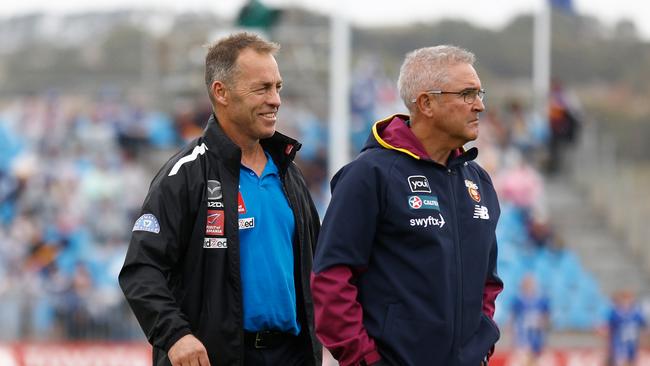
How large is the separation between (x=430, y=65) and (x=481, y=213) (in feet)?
1.96

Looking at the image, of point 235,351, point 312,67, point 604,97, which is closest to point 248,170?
point 235,351

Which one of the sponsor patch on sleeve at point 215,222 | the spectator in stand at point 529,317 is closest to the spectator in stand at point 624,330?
the spectator in stand at point 529,317

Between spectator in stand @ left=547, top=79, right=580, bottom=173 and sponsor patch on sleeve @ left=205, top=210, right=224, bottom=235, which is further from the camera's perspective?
spectator in stand @ left=547, top=79, right=580, bottom=173

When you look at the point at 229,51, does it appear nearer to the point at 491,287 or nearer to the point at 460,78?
the point at 460,78

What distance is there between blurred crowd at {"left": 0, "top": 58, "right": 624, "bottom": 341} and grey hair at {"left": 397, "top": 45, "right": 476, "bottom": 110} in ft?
43.4

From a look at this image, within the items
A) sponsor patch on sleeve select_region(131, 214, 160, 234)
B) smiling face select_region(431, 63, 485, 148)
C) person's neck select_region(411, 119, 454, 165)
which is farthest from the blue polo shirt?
smiling face select_region(431, 63, 485, 148)

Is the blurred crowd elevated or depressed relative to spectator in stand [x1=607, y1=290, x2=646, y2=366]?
elevated

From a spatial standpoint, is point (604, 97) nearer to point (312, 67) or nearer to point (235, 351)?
point (312, 67)

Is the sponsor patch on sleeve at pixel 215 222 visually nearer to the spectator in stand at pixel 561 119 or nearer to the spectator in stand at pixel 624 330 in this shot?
the spectator in stand at pixel 624 330

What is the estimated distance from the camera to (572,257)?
21.1 meters

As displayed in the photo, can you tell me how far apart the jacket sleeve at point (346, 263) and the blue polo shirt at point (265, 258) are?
405mm

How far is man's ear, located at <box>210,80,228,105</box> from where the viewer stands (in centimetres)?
546

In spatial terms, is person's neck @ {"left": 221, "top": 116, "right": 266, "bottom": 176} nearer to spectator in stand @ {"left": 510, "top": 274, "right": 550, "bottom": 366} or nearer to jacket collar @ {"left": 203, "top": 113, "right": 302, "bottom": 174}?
jacket collar @ {"left": 203, "top": 113, "right": 302, "bottom": 174}

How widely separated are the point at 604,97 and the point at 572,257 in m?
29.2
